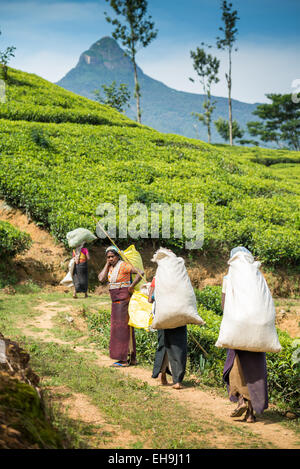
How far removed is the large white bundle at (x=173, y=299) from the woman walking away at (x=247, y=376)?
0.70 metres

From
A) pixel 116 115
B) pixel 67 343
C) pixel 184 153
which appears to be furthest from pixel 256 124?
pixel 67 343

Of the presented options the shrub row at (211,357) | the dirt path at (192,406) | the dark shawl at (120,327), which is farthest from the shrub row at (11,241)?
the dark shawl at (120,327)

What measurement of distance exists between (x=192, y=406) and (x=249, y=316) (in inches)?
51.7

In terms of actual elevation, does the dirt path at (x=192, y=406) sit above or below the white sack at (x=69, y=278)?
below

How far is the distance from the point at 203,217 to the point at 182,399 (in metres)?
8.89

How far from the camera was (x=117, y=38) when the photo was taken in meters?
31.3

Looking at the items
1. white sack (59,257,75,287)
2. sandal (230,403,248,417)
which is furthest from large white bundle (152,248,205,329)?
white sack (59,257,75,287)

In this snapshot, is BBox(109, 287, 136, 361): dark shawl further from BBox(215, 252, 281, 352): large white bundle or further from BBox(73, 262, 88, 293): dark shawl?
BBox(73, 262, 88, 293): dark shawl

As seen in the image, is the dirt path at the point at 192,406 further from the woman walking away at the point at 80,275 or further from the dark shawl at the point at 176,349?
the woman walking away at the point at 80,275

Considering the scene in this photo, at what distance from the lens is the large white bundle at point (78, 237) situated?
10.4 metres

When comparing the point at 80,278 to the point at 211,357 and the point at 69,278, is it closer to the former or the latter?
the point at 69,278

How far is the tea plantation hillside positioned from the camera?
12438 millimetres

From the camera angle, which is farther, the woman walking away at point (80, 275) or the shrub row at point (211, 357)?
the woman walking away at point (80, 275)

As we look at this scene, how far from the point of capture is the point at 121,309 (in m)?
6.37
